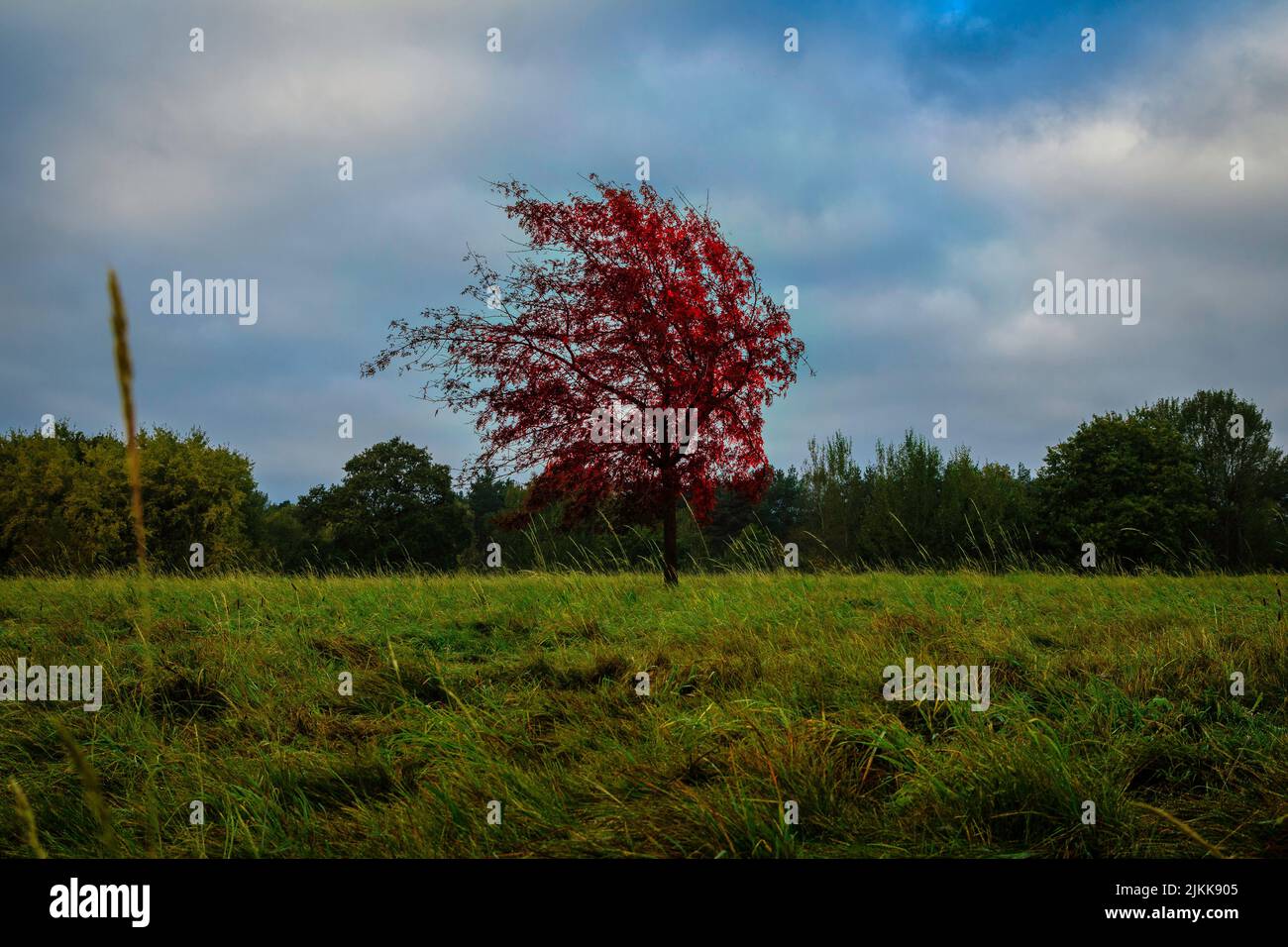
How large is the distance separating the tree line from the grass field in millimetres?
19230

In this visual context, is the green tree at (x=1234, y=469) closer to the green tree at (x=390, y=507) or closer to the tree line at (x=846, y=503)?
Result: the tree line at (x=846, y=503)

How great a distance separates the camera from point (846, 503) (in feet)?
123

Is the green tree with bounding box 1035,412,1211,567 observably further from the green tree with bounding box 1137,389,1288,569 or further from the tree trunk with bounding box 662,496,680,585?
the tree trunk with bounding box 662,496,680,585

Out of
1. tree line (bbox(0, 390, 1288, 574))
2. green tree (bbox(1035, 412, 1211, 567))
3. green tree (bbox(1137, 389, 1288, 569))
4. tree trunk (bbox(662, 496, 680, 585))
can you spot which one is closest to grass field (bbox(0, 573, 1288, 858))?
tree trunk (bbox(662, 496, 680, 585))

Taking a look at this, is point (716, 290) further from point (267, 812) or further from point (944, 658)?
point (267, 812)

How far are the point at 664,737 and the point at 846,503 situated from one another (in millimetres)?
35057

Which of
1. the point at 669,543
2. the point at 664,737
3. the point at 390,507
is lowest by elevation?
the point at 664,737

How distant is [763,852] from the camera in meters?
2.89

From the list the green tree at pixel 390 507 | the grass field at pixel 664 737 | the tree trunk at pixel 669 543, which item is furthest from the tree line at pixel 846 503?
the grass field at pixel 664 737

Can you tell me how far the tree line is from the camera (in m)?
29.2

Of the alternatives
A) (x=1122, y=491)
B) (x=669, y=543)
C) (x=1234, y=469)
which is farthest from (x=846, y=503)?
(x=669, y=543)

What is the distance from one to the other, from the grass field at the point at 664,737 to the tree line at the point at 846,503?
63.1ft

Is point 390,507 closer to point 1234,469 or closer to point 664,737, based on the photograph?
point 664,737
